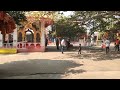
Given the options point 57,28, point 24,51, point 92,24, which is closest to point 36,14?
point 24,51

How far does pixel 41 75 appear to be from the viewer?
1241 cm
